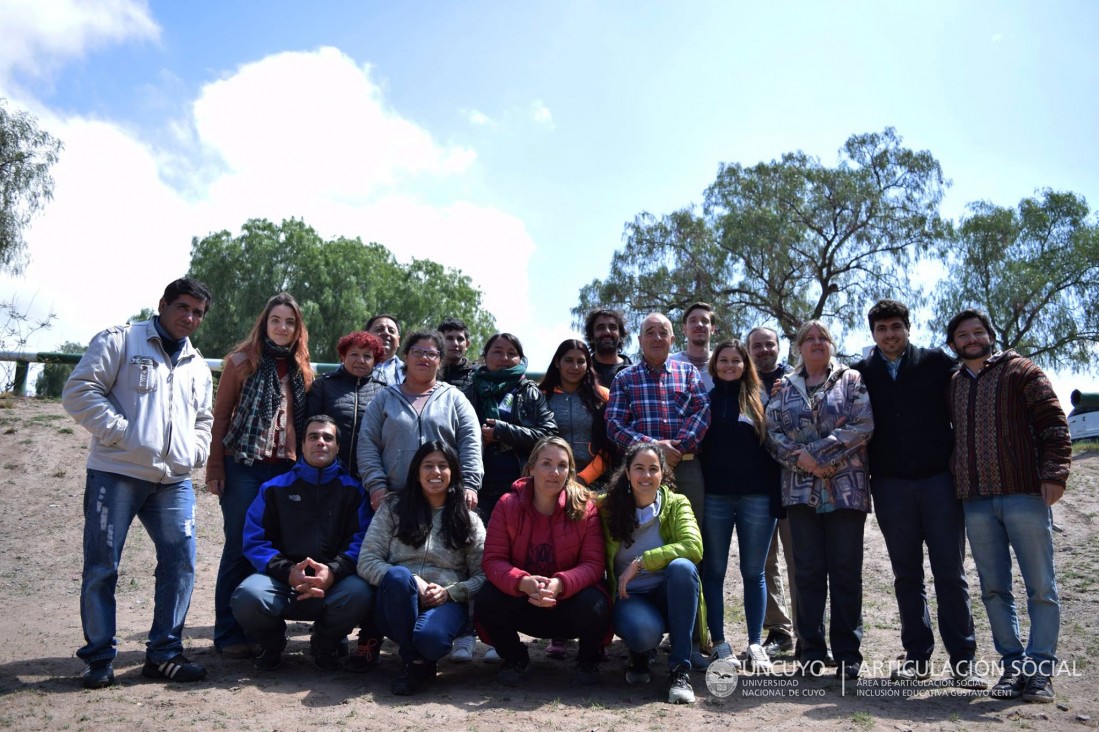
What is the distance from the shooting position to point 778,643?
5582mm

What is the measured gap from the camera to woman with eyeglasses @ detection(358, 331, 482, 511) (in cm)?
505

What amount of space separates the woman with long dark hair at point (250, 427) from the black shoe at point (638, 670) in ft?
7.89

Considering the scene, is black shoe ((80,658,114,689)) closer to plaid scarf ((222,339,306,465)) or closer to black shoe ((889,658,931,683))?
plaid scarf ((222,339,306,465))

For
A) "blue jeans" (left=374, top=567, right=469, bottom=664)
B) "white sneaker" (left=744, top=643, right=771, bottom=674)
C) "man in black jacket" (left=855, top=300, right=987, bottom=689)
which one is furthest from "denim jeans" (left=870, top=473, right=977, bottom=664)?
"blue jeans" (left=374, top=567, right=469, bottom=664)

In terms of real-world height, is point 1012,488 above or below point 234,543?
above

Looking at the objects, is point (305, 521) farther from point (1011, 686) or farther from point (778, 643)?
point (1011, 686)

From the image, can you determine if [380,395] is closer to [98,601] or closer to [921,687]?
[98,601]

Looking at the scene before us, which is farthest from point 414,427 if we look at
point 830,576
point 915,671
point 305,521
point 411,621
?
point 915,671

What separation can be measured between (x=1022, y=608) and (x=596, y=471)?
13.8ft

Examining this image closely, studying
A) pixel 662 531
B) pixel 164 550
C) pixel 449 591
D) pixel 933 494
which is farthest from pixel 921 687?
pixel 164 550

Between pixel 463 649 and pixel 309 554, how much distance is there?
3.66 ft

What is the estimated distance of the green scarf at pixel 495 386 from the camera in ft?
18.3

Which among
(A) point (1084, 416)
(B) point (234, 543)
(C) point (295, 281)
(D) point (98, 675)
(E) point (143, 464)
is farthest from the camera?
(C) point (295, 281)

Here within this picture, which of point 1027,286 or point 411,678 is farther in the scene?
point 1027,286
